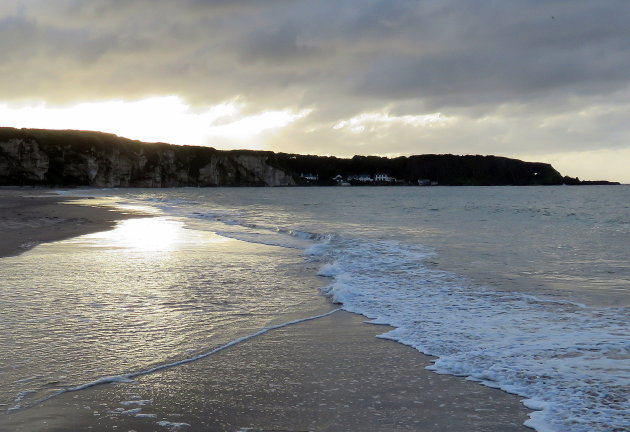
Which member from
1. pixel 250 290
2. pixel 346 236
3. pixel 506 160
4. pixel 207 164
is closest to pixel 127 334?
A: pixel 250 290

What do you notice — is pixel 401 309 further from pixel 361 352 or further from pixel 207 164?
pixel 207 164

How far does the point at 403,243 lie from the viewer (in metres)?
18.2

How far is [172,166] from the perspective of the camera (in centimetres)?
14412

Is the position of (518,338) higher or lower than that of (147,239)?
higher

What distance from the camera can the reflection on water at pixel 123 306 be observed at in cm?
496

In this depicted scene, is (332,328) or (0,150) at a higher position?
(0,150)

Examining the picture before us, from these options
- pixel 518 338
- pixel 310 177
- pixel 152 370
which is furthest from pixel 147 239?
pixel 310 177

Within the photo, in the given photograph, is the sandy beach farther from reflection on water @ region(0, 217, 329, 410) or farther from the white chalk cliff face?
the white chalk cliff face

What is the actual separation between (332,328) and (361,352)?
3.47 feet

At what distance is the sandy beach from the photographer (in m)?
3.79

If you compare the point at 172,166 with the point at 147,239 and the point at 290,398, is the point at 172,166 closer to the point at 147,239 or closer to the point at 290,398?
the point at 147,239

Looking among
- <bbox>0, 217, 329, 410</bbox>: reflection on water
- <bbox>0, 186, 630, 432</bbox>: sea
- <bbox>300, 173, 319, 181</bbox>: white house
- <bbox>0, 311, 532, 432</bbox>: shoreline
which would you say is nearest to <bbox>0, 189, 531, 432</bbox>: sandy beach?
<bbox>0, 311, 532, 432</bbox>: shoreline

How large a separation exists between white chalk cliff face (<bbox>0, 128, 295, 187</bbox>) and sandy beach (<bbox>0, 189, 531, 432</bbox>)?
115m

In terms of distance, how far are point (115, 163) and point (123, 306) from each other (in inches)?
5009
